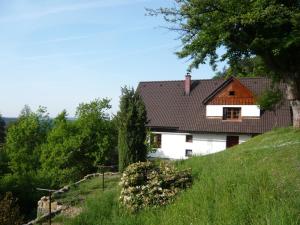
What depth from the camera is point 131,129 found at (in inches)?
841

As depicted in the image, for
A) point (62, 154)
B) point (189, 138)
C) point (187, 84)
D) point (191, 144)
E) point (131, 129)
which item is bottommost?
point (62, 154)

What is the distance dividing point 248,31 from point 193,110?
76.6 ft

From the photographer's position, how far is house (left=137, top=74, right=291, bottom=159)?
3794 centimetres

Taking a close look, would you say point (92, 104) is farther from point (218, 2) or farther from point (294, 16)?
point (294, 16)

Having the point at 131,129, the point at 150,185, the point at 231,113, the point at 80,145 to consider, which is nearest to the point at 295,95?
the point at 131,129

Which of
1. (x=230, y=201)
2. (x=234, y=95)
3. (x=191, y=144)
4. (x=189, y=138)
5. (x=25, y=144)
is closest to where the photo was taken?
(x=230, y=201)

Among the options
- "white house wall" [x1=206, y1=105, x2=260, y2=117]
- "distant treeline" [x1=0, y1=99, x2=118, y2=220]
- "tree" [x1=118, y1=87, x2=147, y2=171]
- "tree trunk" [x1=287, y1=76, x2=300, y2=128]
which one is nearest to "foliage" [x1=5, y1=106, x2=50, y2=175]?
"distant treeline" [x1=0, y1=99, x2=118, y2=220]

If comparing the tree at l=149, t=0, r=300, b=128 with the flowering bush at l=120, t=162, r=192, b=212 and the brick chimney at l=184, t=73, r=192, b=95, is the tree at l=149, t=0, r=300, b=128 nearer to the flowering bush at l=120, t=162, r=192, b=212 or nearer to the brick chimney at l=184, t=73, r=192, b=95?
the flowering bush at l=120, t=162, r=192, b=212

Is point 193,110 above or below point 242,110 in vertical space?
above

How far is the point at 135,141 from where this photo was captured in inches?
834

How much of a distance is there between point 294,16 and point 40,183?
49.3 feet

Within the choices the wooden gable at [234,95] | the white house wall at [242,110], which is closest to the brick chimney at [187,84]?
the white house wall at [242,110]

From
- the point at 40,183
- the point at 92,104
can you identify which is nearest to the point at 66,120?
the point at 92,104

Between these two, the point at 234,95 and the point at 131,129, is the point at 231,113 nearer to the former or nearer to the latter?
the point at 234,95
